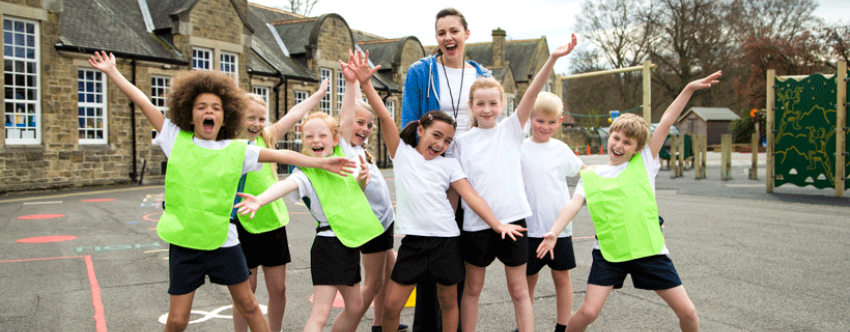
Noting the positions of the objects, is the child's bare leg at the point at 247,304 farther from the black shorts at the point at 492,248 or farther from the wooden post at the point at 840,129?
the wooden post at the point at 840,129

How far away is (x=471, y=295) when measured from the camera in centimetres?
369

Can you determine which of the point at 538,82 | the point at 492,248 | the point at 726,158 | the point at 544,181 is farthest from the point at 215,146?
the point at 726,158

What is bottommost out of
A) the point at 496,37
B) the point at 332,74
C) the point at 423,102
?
the point at 423,102

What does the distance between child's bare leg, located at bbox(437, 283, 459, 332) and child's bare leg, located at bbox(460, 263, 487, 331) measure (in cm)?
10


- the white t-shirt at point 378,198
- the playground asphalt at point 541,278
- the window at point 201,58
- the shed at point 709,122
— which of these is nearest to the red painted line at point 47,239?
the playground asphalt at point 541,278

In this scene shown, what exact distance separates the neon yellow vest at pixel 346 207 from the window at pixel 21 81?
1614cm

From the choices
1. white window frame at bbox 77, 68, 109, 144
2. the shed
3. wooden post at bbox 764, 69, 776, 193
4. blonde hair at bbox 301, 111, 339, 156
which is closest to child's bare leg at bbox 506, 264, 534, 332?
blonde hair at bbox 301, 111, 339, 156

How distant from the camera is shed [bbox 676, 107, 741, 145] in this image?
41.4 meters

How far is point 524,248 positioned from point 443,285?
0.51 metres

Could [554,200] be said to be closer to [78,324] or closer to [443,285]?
[443,285]

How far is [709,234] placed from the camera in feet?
28.6

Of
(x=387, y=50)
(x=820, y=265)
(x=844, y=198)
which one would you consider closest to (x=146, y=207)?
(x=820, y=265)

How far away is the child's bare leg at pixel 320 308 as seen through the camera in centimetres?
334

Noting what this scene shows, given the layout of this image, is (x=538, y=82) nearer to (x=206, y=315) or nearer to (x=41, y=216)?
(x=206, y=315)
